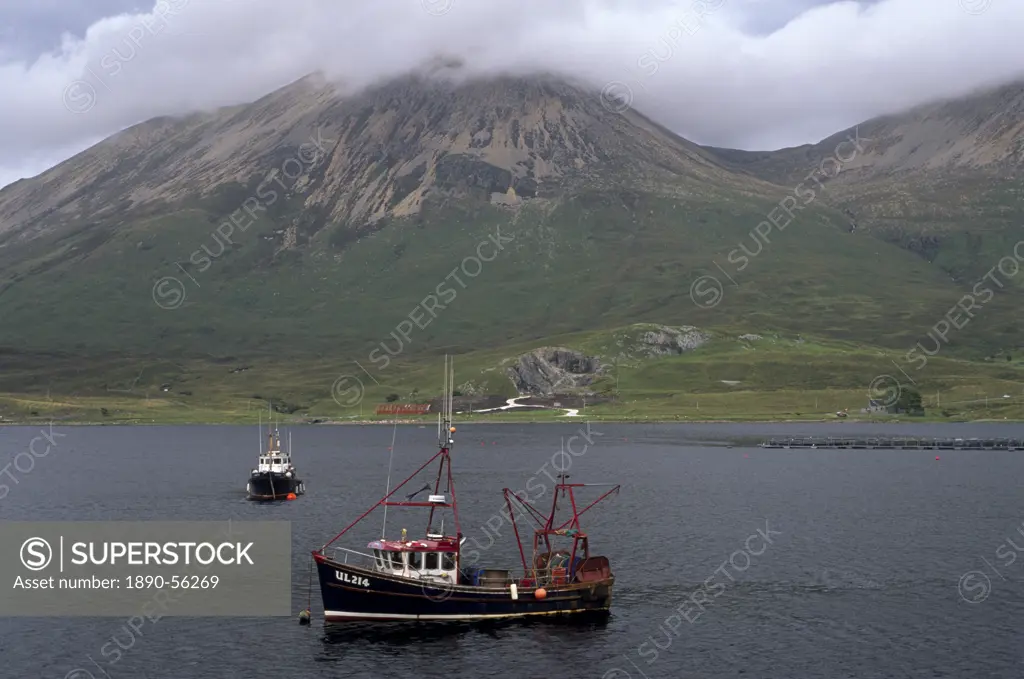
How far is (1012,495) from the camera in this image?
149 m

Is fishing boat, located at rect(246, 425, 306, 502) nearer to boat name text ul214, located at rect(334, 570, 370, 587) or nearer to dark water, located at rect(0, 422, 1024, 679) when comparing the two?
dark water, located at rect(0, 422, 1024, 679)

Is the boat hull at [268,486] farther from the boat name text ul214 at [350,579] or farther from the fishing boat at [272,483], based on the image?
the boat name text ul214 at [350,579]

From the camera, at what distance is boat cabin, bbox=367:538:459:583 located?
73.2 metres

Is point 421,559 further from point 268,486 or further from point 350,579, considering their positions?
point 268,486

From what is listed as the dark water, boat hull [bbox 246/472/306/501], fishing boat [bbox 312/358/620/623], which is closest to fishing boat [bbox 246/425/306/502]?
boat hull [bbox 246/472/306/501]

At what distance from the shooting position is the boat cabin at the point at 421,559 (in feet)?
240

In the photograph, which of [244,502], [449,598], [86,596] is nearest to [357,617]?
[449,598]

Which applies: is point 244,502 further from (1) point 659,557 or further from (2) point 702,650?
(2) point 702,650

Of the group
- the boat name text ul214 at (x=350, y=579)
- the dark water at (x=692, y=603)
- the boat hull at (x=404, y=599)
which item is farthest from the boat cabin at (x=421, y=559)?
the dark water at (x=692, y=603)

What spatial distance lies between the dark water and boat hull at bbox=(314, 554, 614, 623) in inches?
47.4

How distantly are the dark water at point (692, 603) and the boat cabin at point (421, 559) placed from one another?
361 centimetres

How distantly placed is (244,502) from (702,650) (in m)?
86.3

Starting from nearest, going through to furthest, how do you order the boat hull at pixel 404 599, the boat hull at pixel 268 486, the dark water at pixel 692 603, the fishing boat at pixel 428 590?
1. the dark water at pixel 692 603
2. the boat hull at pixel 404 599
3. the fishing boat at pixel 428 590
4. the boat hull at pixel 268 486

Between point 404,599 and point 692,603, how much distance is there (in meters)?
22.6
